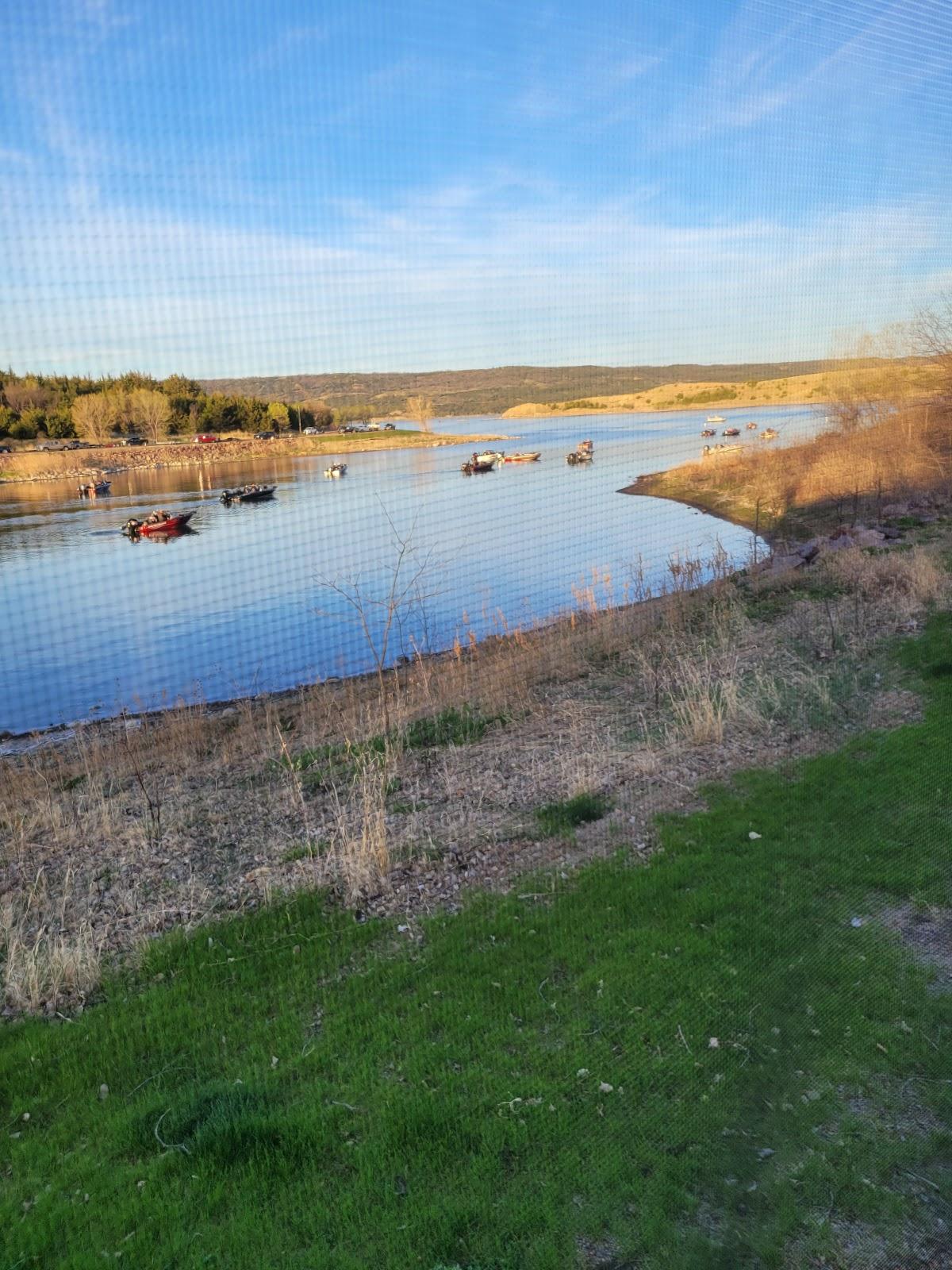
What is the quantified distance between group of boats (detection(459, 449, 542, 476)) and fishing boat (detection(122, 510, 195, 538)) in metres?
6.52

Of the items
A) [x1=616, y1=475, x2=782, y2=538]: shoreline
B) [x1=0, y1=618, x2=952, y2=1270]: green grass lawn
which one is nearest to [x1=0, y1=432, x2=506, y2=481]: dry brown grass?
[x1=616, y1=475, x2=782, y2=538]: shoreline

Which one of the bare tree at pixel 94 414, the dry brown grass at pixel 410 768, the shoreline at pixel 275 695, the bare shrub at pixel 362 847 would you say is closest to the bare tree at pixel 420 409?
the shoreline at pixel 275 695

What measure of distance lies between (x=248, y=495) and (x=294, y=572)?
5.79 metres

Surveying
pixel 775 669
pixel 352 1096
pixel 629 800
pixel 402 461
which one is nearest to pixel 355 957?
pixel 352 1096

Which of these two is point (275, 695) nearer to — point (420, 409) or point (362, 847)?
point (362, 847)

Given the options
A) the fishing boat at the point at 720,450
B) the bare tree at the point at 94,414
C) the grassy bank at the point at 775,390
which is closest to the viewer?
the grassy bank at the point at 775,390

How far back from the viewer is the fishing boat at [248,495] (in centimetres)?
1822

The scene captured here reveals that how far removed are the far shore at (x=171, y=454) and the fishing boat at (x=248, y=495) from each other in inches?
28.2

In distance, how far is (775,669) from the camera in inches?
184

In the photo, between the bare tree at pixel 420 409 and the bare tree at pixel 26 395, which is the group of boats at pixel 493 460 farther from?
the bare tree at pixel 26 395

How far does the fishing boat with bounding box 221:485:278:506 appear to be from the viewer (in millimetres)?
18219

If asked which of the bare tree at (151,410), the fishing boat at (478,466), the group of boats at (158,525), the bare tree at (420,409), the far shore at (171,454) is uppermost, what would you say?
the bare tree at (151,410)

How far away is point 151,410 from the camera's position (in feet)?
42.2

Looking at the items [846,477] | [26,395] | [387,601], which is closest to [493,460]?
[846,477]
